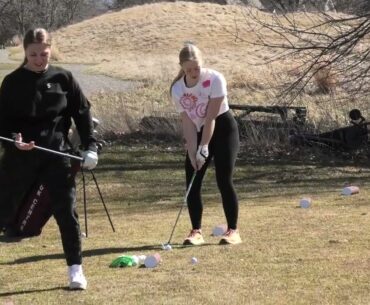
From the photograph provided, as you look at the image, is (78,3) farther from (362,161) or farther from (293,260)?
(293,260)

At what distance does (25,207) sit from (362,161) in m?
8.14

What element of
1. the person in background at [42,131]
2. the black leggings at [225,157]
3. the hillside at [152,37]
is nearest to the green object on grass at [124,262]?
the person in background at [42,131]

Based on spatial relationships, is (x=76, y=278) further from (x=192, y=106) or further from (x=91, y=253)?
(x=192, y=106)

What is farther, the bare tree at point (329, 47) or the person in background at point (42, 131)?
the bare tree at point (329, 47)

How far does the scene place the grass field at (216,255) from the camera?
16.6 feet

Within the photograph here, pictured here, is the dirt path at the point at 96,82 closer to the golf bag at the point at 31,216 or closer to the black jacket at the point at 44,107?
the golf bag at the point at 31,216

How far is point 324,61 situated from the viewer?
14312 millimetres

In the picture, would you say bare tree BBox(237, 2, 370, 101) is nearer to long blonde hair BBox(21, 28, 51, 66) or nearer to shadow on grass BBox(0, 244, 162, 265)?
shadow on grass BBox(0, 244, 162, 265)

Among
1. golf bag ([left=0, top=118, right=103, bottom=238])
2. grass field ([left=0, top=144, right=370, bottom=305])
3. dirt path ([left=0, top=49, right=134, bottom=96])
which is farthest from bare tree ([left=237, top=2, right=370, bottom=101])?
dirt path ([left=0, top=49, right=134, bottom=96])

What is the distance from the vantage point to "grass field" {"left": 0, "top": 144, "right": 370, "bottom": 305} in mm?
5051

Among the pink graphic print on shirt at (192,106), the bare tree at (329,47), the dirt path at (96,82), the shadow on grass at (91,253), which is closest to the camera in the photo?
the shadow on grass at (91,253)

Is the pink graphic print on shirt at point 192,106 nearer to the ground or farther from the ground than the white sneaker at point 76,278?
farther from the ground

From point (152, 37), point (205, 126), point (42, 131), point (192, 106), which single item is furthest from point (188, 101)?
point (152, 37)

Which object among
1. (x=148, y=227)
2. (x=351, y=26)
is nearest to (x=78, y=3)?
(x=351, y=26)
